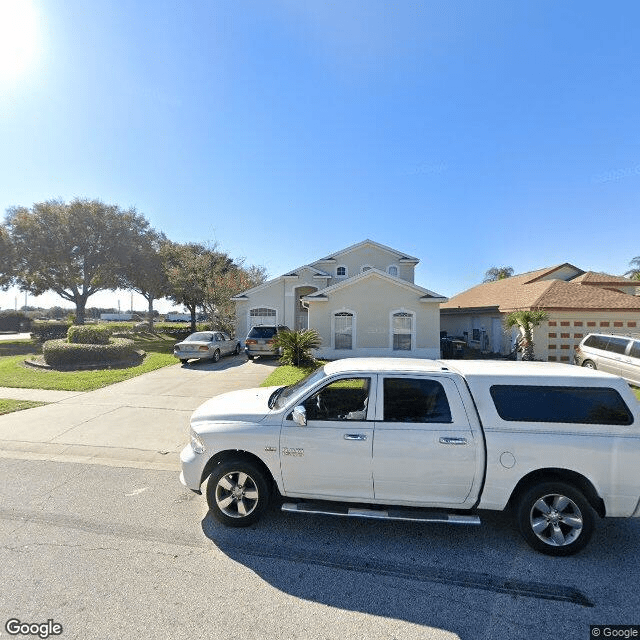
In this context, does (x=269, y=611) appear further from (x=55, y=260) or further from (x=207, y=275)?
(x=55, y=260)

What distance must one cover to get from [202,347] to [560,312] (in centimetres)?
1614

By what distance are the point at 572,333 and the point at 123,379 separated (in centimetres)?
1873

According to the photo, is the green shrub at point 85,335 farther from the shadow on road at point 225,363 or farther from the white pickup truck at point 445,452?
the white pickup truck at point 445,452

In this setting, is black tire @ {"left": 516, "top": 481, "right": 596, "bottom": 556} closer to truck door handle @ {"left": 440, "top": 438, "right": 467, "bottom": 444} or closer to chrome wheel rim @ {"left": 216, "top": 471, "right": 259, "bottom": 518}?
truck door handle @ {"left": 440, "top": 438, "right": 467, "bottom": 444}

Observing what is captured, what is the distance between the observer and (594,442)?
3.20 meters

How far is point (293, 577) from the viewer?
2.90 metres

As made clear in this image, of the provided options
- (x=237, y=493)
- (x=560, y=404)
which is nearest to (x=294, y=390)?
(x=237, y=493)

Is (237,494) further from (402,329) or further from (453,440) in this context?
(402,329)

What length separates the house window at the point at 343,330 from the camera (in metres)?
16.6

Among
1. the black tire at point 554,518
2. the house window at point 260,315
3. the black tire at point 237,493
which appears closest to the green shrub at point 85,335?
the house window at point 260,315

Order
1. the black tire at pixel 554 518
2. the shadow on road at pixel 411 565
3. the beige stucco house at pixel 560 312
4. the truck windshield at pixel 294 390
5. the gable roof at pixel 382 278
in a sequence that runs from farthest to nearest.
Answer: the gable roof at pixel 382 278
the beige stucco house at pixel 560 312
the truck windshield at pixel 294 390
the black tire at pixel 554 518
the shadow on road at pixel 411 565

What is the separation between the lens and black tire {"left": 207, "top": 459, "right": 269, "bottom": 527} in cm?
358

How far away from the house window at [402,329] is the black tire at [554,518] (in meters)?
13.3

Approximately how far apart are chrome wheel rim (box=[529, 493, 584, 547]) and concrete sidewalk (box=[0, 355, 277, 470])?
4.60m
